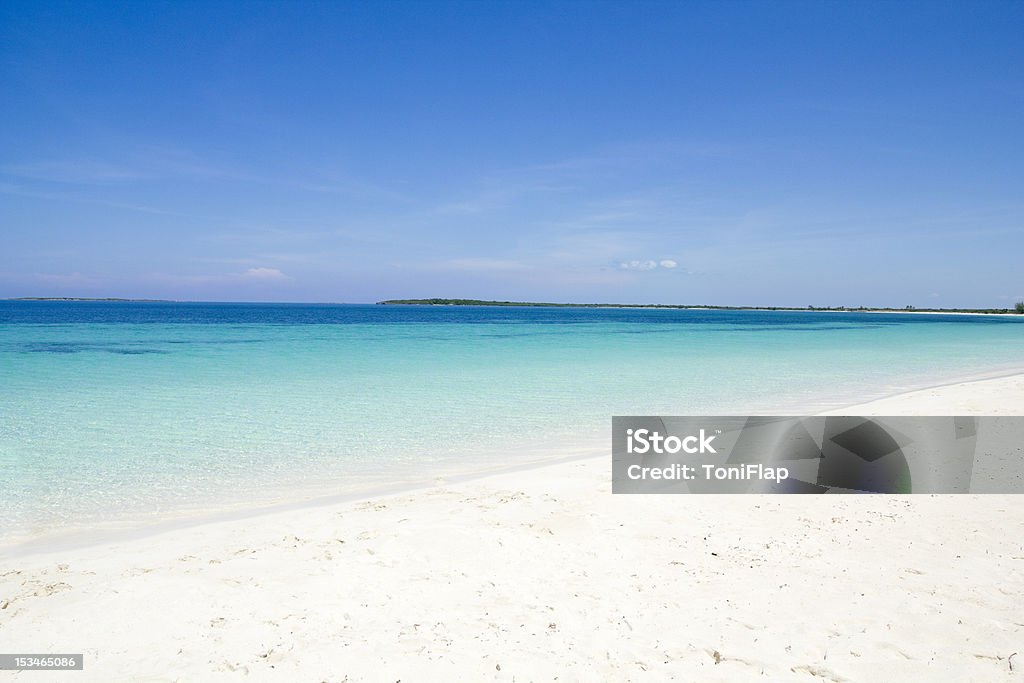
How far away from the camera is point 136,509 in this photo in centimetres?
602

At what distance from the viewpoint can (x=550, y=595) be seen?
3920 millimetres

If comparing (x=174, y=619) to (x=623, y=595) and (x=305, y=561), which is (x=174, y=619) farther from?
(x=623, y=595)

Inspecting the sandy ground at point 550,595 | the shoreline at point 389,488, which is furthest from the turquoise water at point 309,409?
the sandy ground at point 550,595

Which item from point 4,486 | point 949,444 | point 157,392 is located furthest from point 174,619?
point 157,392

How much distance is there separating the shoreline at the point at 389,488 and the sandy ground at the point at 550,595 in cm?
28

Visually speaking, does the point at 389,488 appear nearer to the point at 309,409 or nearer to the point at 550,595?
the point at 550,595

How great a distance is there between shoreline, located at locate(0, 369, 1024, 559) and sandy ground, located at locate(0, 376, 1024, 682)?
0.28 m

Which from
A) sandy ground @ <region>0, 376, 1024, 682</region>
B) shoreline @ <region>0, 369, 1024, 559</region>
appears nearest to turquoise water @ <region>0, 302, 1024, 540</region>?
shoreline @ <region>0, 369, 1024, 559</region>

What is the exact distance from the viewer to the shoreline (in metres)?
5.22

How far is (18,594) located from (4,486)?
3604 mm

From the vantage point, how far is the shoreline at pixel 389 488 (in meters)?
5.22

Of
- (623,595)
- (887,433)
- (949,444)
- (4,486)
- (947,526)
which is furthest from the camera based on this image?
(887,433)

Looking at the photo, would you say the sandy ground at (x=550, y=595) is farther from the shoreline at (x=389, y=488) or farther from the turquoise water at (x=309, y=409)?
the turquoise water at (x=309, y=409)

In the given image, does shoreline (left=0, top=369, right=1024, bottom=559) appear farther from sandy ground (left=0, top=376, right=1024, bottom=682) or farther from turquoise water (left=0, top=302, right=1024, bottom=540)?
sandy ground (left=0, top=376, right=1024, bottom=682)
